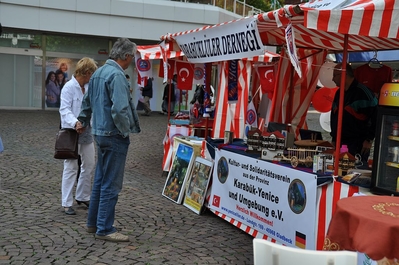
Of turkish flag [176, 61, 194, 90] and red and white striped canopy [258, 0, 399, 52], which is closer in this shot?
red and white striped canopy [258, 0, 399, 52]

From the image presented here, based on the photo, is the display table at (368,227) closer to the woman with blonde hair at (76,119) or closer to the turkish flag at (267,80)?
the woman with blonde hair at (76,119)

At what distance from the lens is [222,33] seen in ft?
18.2

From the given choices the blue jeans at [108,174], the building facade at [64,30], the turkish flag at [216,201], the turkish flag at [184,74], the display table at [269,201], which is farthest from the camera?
the building facade at [64,30]

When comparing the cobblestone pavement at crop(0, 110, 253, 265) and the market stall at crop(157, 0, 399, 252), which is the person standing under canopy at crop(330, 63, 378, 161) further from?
the cobblestone pavement at crop(0, 110, 253, 265)

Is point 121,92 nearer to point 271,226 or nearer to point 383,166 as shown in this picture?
point 271,226

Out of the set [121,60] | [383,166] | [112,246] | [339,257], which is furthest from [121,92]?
[339,257]

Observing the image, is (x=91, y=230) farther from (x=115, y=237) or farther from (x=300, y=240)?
(x=300, y=240)

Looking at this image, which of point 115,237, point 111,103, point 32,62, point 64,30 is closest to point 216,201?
point 115,237

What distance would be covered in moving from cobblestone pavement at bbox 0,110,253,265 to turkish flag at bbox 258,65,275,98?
261 cm

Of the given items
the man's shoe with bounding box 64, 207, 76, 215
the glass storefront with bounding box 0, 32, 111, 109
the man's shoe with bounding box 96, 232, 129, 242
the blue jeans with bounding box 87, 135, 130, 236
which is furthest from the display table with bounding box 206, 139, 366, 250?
the glass storefront with bounding box 0, 32, 111, 109

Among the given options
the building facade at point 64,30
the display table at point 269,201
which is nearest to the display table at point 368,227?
the display table at point 269,201

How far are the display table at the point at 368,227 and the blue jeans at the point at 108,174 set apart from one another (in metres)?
2.30

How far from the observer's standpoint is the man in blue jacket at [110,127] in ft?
15.2

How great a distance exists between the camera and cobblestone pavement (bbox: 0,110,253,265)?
4.59 m
